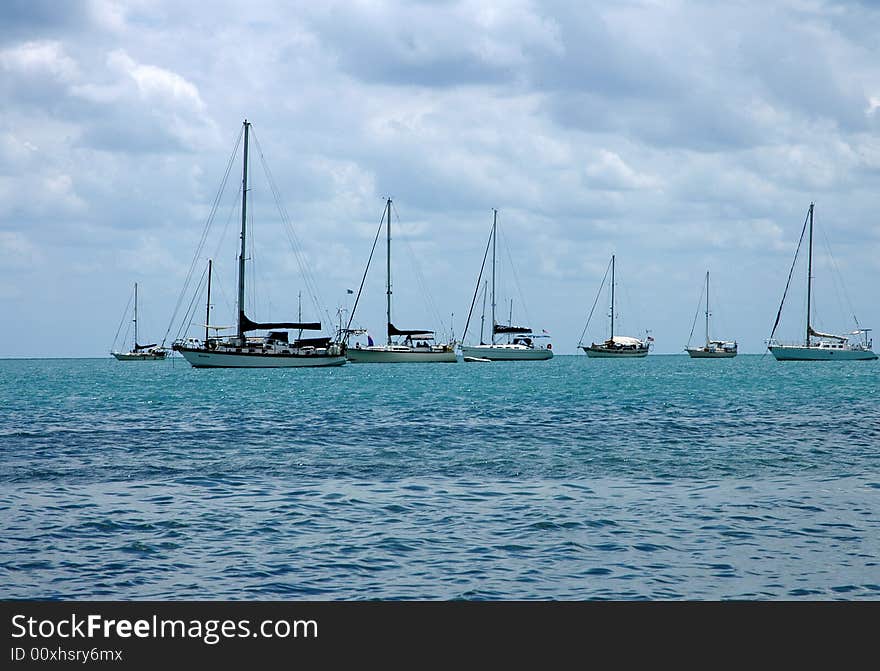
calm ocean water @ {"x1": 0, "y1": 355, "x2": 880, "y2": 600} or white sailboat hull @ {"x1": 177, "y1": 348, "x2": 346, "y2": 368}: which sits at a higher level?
white sailboat hull @ {"x1": 177, "y1": 348, "x2": 346, "y2": 368}

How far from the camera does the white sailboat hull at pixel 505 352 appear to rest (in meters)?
147

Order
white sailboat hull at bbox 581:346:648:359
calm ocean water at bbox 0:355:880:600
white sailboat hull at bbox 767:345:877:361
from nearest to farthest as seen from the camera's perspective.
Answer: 1. calm ocean water at bbox 0:355:880:600
2. white sailboat hull at bbox 767:345:877:361
3. white sailboat hull at bbox 581:346:648:359

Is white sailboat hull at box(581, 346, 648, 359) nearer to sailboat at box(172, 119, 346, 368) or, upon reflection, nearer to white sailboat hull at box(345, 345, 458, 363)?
white sailboat hull at box(345, 345, 458, 363)

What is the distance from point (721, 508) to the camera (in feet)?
61.6

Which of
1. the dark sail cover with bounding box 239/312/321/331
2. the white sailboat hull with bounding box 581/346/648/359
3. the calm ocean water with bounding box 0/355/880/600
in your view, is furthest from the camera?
the white sailboat hull with bounding box 581/346/648/359

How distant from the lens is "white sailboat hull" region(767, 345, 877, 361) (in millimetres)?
142750

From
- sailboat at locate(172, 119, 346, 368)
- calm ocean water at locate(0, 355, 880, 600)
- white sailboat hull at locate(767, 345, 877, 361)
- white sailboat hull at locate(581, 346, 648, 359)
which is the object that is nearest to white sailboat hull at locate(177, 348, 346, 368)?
sailboat at locate(172, 119, 346, 368)

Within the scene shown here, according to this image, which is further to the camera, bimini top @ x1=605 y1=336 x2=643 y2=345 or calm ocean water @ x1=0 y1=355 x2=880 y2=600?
bimini top @ x1=605 y1=336 x2=643 y2=345

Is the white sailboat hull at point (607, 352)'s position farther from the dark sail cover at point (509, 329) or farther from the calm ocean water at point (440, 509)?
the calm ocean water at point (440, 509)

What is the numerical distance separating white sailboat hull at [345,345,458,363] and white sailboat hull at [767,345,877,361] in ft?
164

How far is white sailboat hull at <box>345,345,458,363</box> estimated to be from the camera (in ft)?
421

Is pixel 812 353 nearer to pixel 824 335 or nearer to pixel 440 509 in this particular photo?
pixel 824 335
